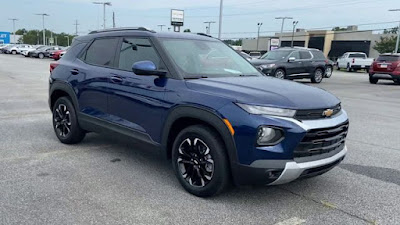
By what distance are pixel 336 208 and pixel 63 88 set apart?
4206 millimetres

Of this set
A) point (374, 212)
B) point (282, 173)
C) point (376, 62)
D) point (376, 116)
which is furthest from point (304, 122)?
point (376, 62)

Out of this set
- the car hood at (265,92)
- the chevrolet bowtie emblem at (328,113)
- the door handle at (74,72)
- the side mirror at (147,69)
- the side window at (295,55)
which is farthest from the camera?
the side window at (295,55)

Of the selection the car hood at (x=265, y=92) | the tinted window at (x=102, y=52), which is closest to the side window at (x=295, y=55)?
the tinted window at (x=102, y=52)

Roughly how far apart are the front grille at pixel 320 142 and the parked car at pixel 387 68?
1830cm

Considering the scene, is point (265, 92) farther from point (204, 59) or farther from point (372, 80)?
point (372, 80)

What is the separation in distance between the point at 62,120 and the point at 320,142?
4.03 m

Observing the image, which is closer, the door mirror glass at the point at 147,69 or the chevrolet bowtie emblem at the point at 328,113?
the chevrolet bowtie emblem at the point at 328,113

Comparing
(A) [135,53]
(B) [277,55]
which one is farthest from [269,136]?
(B) [277,55]

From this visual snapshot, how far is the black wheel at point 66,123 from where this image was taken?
224 inches

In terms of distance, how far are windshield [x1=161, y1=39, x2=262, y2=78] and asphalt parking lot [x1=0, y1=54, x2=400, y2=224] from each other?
110 centimetres

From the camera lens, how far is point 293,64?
17625mm

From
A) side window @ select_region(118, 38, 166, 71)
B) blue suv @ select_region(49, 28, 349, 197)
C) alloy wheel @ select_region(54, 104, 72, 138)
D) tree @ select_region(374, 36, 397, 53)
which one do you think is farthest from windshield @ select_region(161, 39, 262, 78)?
tree @ select_region(374, 36, 397, 53)

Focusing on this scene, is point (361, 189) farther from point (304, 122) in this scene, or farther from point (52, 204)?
point (52, 204)

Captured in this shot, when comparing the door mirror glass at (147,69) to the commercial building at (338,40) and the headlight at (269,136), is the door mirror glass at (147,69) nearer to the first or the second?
the headlight at (269,136)
